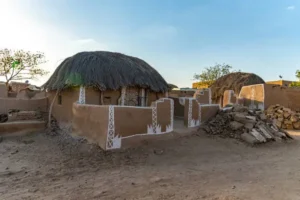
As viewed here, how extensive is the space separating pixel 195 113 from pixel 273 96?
1014 cm

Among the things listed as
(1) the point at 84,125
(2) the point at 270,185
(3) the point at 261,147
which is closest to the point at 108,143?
(1) the point at 84,125

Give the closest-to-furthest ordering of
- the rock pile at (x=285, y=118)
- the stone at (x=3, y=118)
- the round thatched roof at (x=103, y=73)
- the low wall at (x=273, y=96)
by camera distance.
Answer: the round thatched roof at (x=103, y=73) < the stone at (x=3, y=118) < the rock pile at (x=285, y=118) < the low wall at (x=273, y=96)

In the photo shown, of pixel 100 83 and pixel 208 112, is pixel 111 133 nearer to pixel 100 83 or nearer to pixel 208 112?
pixel 100 83

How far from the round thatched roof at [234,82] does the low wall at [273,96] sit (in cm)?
453

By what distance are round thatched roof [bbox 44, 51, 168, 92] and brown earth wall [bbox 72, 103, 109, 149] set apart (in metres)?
1.53

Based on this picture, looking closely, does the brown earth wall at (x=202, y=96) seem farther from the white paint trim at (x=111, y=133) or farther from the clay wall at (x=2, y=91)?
the clay wall at (x=2, y=91)

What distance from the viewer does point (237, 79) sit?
2522 cm

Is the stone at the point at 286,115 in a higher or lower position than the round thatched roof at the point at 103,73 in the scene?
lower

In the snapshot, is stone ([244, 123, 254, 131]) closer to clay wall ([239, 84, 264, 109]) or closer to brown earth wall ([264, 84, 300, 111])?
clay wall ([239, 84, 264, 109])

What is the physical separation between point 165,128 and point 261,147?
417 centimetres

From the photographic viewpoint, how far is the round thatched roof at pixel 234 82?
24562mm

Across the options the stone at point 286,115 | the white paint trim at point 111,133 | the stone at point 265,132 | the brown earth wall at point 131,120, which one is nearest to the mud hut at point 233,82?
the stone at point 286,115

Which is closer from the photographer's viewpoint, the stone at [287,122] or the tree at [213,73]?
the stone at [287,122]

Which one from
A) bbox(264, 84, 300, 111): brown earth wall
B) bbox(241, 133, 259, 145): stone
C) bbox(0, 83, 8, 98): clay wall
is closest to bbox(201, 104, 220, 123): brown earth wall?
bbox(241, 133, 259, 145): stone
